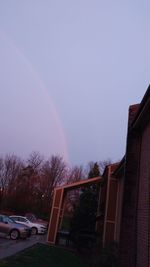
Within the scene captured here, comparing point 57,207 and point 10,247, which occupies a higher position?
point 57,207

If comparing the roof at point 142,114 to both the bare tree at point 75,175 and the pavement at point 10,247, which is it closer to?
the pavement at point 10,247

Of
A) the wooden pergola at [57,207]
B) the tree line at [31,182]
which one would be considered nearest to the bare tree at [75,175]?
the tree line at [31,182]

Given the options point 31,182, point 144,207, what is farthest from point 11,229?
point 31,182

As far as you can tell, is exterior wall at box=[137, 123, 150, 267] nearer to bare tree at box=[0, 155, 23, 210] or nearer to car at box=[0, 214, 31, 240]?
car at box=[0, 214, 31, 240]

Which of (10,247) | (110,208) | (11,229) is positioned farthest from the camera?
(11,229)

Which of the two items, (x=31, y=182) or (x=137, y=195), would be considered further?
(x=31, y=182)

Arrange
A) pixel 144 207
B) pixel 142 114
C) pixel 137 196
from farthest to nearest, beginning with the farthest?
1. pixel 137 196
2. pixel 142 114
3. pixel 144 207

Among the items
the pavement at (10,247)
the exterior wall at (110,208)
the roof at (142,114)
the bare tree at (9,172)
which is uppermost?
the bare tree at (9,172)

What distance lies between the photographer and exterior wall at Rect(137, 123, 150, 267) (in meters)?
7.91

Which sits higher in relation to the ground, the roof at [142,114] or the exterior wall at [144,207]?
the roof at [142,114]

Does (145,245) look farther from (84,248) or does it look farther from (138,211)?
(84,248)

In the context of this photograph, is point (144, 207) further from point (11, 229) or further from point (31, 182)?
point (31, 182)

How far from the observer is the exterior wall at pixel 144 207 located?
791 cm

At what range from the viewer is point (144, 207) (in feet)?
27.4
